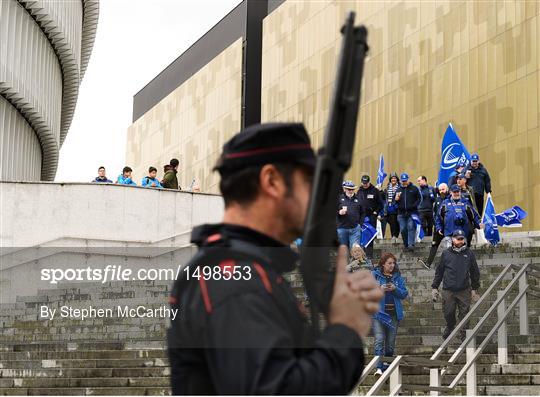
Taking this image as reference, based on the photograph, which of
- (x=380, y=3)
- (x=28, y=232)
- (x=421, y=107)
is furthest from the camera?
(x=380, y=3)

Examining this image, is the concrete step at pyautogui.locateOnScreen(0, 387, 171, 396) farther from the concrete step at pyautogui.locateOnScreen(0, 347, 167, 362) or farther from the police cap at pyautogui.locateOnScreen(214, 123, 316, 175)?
the police cap at pyautogui.locateOnScreen(214, 123, 316, 175)

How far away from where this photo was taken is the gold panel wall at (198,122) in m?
53.8

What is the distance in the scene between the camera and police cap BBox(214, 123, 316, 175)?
2543mm

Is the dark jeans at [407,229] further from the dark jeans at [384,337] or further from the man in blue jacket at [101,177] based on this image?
the dark jeans at [384,337]

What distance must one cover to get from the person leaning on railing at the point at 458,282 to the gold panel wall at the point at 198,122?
37311 mm

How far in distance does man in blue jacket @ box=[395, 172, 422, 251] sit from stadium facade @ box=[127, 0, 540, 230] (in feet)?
38.9

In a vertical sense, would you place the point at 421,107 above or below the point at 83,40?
below

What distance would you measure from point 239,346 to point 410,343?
11.7 metres

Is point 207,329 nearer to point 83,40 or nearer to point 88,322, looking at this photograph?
point 88,322

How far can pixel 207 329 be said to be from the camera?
7.77ft

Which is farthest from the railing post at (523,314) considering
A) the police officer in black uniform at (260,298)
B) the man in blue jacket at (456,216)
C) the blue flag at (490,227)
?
the police officer in black uniform at (260,298)

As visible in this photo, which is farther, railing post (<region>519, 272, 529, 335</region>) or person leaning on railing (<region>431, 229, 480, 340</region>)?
person leaning on railing (<region>431, 229, 480, 340</region>)

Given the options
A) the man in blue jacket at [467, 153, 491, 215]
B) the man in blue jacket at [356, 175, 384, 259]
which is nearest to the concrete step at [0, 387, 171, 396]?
the man in blue jacket at [356, 175, 384, 259]

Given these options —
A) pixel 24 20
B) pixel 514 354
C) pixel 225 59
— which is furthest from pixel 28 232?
pixel 225 59
